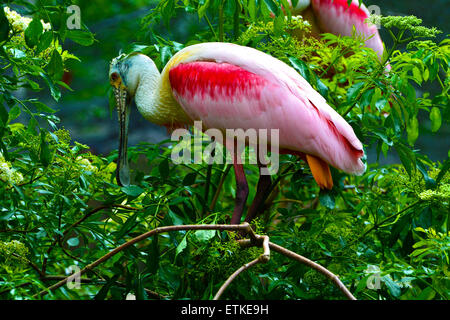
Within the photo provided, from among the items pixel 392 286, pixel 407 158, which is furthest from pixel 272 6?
pixel 392 286

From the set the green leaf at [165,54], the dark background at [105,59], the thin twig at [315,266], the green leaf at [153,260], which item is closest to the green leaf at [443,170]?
the thin twig at [315,266]

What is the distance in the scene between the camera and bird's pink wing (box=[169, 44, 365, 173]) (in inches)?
80.0

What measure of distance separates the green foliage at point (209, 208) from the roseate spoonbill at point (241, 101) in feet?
0.24

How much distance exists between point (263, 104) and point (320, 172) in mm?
285

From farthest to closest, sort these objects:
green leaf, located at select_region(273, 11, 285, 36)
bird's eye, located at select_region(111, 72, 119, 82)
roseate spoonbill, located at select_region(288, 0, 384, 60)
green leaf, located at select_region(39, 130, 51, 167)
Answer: roseate spoonbill, located at select_region(288, 0, 384, 60), bird's eye, located at select_region(111, 72, 119, 82), green leaf, located at select_region(273, 11, 285, 36), green leaf, located at select_region(39, 130, 51, 167)

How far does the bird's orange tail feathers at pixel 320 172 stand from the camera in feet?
6.77

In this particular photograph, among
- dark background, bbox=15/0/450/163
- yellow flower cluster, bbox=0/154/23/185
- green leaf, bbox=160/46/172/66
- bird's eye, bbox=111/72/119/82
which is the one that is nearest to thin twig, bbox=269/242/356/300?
yellow flower cluster, bbox=0/154/23/185

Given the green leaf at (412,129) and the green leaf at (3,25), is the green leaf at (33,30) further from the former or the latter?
the green leaf at (412,129)

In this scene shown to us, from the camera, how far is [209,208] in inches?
82.4

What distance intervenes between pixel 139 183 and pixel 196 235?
1.69 ft

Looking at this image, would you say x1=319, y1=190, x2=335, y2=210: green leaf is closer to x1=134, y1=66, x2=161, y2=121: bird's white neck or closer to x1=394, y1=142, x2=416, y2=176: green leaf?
x1=394, y1=142, x2=416, y2=176: green leaf

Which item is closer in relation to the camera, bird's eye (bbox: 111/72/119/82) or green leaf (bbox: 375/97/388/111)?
green leaf (bbox: 375/97/388/111)

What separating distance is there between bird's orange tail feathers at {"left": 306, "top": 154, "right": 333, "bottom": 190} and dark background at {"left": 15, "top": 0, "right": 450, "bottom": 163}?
212 centimetres

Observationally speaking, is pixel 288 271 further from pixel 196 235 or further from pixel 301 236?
pixel 196 235
